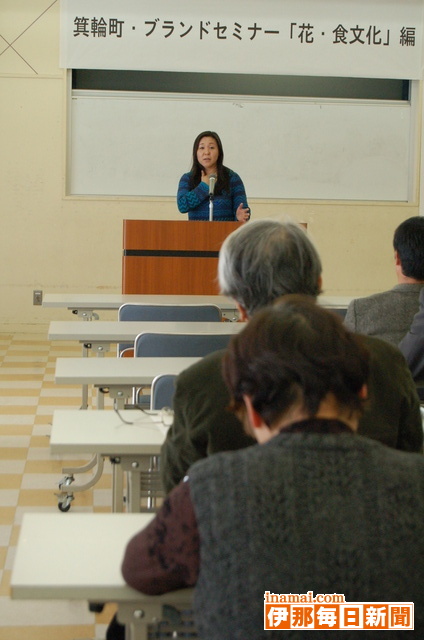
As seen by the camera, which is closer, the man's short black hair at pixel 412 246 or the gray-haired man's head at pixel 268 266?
the gray-haired man's head at pixel 268 266

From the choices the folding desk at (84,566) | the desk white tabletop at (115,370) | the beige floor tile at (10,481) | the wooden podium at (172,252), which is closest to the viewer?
the folding desk at (84,566)

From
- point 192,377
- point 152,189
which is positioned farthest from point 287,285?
point 152,189

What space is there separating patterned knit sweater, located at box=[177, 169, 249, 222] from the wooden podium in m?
0.51

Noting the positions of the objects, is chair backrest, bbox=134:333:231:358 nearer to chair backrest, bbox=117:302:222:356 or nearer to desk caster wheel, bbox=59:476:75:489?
desk caster wheel, bbox=59:476:75:489

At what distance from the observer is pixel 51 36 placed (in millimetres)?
7867

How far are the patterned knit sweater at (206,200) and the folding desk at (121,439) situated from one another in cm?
372

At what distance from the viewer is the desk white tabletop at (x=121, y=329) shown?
142 inches

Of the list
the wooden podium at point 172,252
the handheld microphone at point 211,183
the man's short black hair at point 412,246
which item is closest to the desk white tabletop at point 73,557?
the man's short black hair at point 412,246

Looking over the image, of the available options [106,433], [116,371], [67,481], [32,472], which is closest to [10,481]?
[32,472]

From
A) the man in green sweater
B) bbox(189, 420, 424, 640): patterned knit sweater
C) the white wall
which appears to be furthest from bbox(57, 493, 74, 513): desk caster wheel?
the white wall

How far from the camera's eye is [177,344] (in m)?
3.30

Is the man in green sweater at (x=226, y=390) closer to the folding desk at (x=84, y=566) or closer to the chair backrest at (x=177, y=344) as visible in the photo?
the folding desk at (x=84, y=566)

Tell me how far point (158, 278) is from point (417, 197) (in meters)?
3.55

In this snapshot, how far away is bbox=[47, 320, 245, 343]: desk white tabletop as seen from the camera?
142 inches
